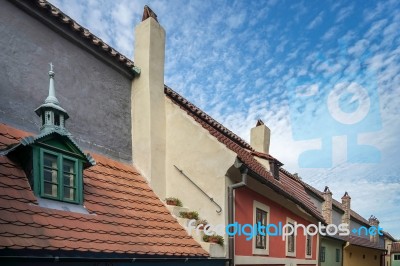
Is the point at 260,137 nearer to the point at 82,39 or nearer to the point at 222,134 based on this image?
the point at 222,134

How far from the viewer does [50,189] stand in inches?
216

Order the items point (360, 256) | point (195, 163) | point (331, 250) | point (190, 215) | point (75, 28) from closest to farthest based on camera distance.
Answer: point (75, 28)
point (190, 215)
point (195, 163)
point (331, 250)
point (360, 256)

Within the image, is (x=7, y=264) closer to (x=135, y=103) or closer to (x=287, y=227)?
(x=135, y=103)

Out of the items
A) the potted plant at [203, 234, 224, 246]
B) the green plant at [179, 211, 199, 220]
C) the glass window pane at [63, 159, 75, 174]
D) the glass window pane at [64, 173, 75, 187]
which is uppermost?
the glass window pane at [63, 159, 75, 174]

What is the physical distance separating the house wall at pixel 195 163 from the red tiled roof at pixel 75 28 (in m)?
1.77

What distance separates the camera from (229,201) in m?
8.10

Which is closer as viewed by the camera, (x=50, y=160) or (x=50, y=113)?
(x=50, y=160)

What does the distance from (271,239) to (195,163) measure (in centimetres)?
441

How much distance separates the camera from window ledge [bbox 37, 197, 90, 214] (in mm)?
5254

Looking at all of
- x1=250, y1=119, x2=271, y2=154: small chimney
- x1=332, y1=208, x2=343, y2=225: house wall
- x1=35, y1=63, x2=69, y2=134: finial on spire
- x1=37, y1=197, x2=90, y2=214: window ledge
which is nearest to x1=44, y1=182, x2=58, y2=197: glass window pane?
x1=37, y1=197, x2=90, y2=214: window ledge

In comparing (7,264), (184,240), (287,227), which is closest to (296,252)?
(287,227)

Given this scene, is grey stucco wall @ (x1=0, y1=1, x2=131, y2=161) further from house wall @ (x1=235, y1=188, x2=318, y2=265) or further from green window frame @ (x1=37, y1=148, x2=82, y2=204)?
house wall @ (x1=235, y1=188, x2=318, y2=265)

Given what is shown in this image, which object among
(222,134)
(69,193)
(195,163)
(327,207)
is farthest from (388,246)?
(69,193)

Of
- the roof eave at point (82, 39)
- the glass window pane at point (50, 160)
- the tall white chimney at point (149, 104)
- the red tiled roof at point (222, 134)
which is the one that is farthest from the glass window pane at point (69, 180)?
the red tiled roof at point (222, 134)
